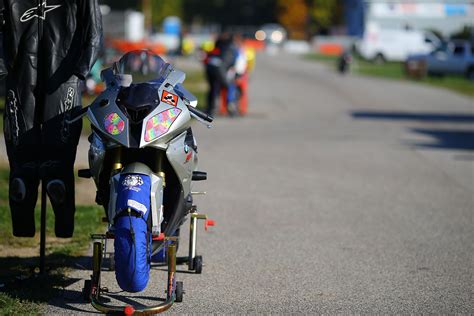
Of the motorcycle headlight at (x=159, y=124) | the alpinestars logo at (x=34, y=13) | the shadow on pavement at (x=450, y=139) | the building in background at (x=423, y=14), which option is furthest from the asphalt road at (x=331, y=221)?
the building in background at (x=423, y=14)

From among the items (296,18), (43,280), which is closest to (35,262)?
(43,280)

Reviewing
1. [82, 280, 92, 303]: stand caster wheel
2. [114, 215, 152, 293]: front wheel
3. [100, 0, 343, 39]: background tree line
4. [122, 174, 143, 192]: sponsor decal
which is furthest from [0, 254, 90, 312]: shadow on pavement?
[100, 0, 343, 39]: background tree line

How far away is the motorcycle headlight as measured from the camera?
5699 millimetres

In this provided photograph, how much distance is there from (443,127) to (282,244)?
1313 cm

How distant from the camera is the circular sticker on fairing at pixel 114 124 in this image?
571 centimetres

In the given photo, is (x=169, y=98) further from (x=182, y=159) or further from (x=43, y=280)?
(x=43, y=280)

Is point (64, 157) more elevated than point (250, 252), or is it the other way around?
point (64, 157)

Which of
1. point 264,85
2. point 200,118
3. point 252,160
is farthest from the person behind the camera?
point 264,85

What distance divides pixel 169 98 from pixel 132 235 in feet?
2.93

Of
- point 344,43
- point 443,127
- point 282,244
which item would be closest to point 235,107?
point 443,127

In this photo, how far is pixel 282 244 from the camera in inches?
331

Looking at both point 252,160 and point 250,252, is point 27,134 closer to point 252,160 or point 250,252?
point 250,252

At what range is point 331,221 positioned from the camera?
9.55 metres

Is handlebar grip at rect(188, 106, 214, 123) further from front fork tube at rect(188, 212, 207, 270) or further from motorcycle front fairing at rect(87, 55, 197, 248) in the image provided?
front fork tube at rect(188, 212, 207, 270)
